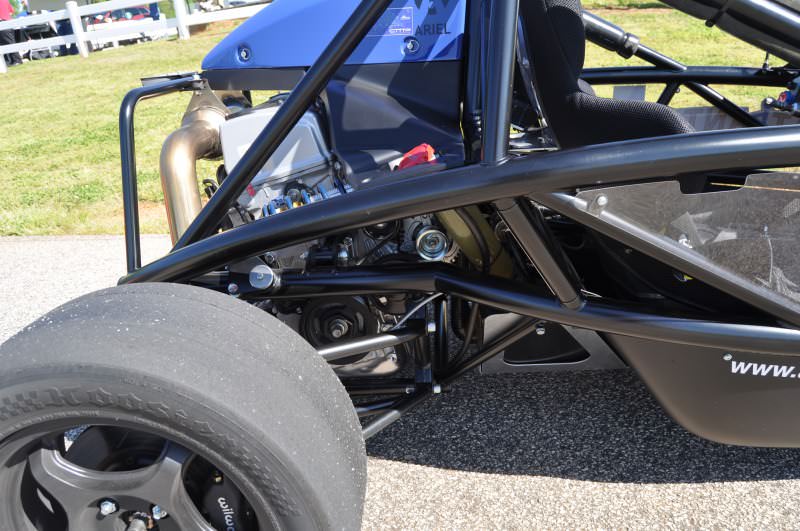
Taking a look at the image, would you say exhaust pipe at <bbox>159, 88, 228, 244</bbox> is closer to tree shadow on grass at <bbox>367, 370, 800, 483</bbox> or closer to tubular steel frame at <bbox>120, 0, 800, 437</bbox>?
tubular steel frame at <bbox>120, 0, 800, 437</bbox>

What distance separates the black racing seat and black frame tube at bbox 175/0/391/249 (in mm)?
373

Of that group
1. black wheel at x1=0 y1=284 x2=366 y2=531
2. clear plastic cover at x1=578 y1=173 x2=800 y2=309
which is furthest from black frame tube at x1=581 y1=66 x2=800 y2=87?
black wheel at x1=0 y1=284 x2=366 y2=531

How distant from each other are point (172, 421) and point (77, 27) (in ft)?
46.0

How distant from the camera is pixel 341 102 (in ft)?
5.32

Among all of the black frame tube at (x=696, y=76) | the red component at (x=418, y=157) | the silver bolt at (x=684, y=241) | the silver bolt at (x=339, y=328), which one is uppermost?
the red component at (x=418, y=157)

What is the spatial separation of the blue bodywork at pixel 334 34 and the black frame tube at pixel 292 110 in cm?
28

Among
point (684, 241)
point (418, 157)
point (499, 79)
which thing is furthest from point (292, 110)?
point (684, 241)

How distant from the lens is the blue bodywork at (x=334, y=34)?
61.6 inches

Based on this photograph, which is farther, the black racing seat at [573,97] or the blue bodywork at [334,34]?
the blue bodywork at [334,34]

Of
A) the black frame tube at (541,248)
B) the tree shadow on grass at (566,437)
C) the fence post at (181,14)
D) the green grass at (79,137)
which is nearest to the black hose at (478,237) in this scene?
the black frame tube at (541,248)

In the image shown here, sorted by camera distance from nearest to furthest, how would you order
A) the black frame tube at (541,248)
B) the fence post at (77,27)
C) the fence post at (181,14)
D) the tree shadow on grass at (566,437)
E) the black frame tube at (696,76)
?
the black frame tube at (541,248) → the tree shadow on grass at (566,437) → the black frame tube at (696,76) → the fence post at (181,14) → the fence post at (77,27)

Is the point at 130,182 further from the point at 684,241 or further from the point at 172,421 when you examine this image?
the point at 684,241

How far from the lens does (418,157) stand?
1.49 m

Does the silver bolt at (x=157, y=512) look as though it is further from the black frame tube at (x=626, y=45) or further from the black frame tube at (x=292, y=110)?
the black frame tube at (x=626, y=45)
